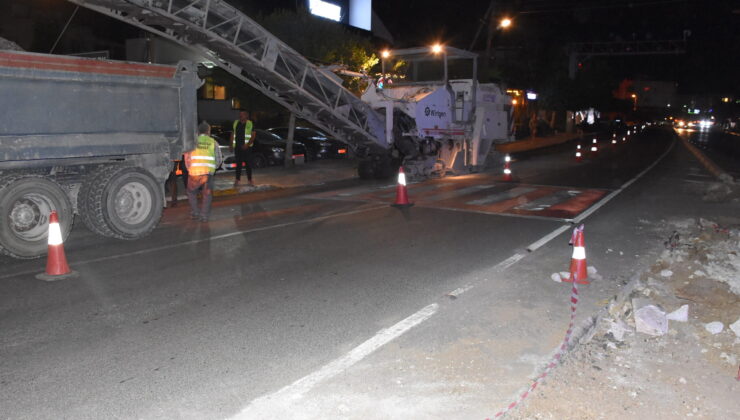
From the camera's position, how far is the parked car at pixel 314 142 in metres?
22.1

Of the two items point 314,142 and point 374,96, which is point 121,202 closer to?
point 374,96

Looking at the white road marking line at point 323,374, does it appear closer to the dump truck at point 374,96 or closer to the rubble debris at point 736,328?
the rubble debris at point 736,328

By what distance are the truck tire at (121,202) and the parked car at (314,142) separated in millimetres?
13134

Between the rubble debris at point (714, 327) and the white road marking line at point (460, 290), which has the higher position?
the white road marking line at point (460, 290)

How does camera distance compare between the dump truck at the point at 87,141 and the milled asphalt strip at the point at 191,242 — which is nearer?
the milled asphalt strip at the point at 191,242

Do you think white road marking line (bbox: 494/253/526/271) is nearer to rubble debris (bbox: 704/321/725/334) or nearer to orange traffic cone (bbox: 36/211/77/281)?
rubble debris (bbox: 704/321/725/334)

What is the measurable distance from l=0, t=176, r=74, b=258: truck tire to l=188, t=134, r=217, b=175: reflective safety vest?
246 cm

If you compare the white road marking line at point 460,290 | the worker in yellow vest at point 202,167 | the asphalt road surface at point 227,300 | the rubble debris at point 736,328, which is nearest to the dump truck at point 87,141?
the asphalt road surface at point 227,300

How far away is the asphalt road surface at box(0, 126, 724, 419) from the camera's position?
403cm

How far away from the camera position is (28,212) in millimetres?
7516

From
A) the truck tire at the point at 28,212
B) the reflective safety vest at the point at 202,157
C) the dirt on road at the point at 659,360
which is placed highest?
the reflective safety vest at the point at 202,157

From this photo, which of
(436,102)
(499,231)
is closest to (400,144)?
(436,102)

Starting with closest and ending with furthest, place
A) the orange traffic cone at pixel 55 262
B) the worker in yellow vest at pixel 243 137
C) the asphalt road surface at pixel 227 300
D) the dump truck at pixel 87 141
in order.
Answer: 1. the asphalt road surface at pixel 227 300
2. the orange traffic cone at pixel 55 262
3. the dump truck at pixel 87 141
4. the worker in yellow vest at pixel 243 137

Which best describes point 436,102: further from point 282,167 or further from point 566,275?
point 566,275
